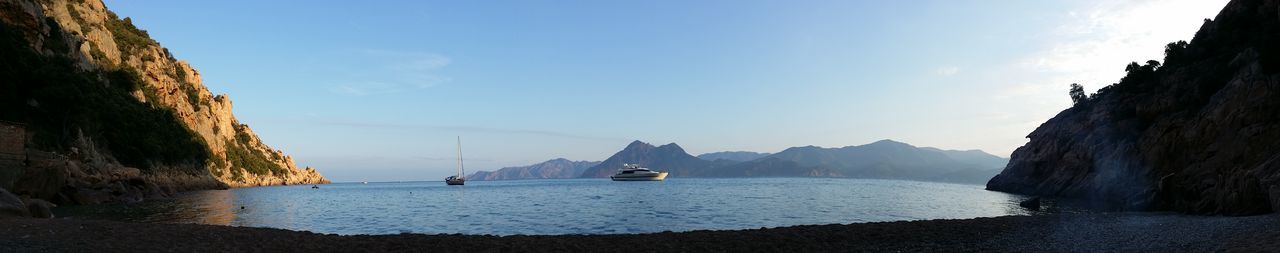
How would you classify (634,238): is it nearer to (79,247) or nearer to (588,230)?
(588,230)

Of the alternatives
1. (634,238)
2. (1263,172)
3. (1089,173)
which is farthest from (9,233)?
(1089,173)

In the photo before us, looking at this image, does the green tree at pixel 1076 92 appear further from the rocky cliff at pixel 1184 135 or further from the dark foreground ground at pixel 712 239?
the dark foreground ground at pixel 712 239

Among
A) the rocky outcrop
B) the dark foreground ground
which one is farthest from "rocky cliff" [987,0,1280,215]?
the rocky outcrop

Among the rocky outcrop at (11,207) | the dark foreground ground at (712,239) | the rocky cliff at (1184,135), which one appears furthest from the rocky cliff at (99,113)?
the rocky cliff at (1184,135)

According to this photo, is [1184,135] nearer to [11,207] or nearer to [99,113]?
[11,207]

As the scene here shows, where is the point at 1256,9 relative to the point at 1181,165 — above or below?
above

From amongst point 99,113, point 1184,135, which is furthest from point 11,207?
point 99,113

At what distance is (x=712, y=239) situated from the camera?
19.6m

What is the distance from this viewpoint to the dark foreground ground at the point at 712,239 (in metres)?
16.1

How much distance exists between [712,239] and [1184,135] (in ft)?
156

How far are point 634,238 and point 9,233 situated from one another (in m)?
18.2

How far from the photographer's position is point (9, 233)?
56.8ft

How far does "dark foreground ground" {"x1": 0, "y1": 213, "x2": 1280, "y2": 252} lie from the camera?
16062mm

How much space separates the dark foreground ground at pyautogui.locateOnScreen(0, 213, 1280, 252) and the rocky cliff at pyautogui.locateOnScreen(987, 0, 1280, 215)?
26.1ft
